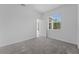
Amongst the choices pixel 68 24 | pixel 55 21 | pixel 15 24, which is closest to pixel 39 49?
pixel 15 24

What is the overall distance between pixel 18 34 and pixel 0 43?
1786 millimetres

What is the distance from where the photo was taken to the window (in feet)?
25.9

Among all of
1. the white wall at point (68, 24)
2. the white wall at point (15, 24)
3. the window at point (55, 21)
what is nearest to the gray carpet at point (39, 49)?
the white wall at point (15, 24)

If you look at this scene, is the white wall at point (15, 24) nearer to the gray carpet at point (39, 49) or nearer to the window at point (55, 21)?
the gray carpet at point (39, 49)

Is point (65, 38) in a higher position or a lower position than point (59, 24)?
lower

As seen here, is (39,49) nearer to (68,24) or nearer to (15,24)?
(15,24)

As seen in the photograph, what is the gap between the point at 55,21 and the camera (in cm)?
839

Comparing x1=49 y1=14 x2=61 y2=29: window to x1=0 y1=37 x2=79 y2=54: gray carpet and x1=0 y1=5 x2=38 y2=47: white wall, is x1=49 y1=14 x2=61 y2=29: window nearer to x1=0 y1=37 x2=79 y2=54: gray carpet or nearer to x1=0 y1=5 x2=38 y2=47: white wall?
x1=0 y1=5 x2=38 y2=47: white wall

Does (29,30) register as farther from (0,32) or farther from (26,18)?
(0,32)

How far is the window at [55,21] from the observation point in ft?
25.9

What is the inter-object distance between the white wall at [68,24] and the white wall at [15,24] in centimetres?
A: 239

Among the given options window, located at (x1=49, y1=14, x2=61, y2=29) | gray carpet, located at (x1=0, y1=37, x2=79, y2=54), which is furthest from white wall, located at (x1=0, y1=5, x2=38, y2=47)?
window, located at (x1=49, y1=14, x2=61, y2=29)

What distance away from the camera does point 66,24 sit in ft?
22.2

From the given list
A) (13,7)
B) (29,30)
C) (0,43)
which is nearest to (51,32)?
(29,30)
